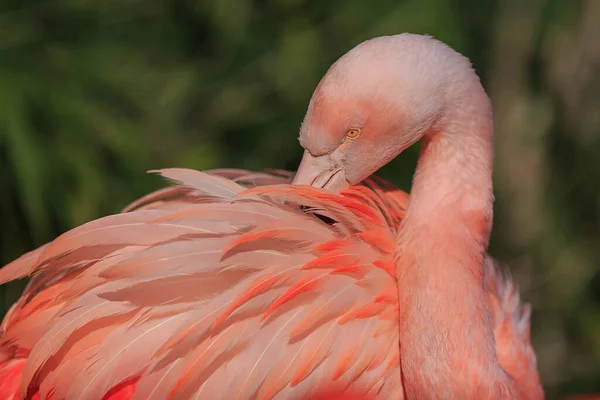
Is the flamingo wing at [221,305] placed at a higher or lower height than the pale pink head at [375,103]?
lower

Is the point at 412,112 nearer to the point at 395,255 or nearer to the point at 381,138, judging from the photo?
the point at 381,138

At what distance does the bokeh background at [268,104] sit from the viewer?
3047 millimetres

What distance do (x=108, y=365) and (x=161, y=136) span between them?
1.71 metres

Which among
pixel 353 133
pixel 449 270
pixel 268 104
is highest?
pixel 353 133

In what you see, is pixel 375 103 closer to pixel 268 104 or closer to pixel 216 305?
pixel 216 305

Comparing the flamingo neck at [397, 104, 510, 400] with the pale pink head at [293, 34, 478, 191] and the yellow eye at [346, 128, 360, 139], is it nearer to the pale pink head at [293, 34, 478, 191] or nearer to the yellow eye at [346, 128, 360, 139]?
the pale pink head at [293, 34, 478, 191]

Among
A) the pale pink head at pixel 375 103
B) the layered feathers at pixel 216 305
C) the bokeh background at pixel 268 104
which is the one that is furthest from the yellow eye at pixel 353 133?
the bokeh background at pixel 268 104

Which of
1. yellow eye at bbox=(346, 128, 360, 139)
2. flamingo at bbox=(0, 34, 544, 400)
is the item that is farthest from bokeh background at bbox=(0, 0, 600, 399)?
yellow eye at bbox=(346, 128, 360, 139)

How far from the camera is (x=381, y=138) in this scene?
1695 millimetres

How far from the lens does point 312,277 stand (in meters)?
1.67

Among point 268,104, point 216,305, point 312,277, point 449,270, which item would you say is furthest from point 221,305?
point 268,104

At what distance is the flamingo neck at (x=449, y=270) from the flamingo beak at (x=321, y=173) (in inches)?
7.0

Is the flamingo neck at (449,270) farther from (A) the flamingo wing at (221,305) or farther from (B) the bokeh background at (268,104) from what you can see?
(B) the bokeh background at (268,104)

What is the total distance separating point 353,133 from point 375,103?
0.09 metres
